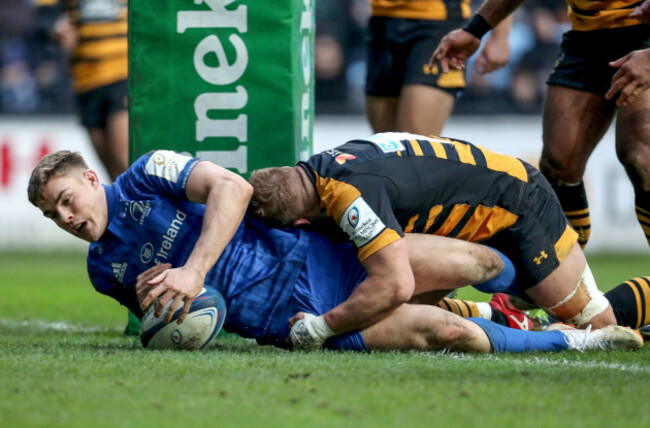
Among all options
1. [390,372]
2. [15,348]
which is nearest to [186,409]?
[390,372]

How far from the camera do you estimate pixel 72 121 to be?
11.4 metres

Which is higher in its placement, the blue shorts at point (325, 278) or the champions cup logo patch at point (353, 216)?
the champions cup logo patch at point (353, 216)

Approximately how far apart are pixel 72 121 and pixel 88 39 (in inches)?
176

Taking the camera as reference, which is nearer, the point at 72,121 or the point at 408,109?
the point at 408,109

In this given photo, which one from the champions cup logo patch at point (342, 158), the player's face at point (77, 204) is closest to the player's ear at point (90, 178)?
the player's face at point (77, 204)

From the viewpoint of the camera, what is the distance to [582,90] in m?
4.80

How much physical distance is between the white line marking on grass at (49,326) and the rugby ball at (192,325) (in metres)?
1.36

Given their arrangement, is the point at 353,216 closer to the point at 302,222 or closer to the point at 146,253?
the point at 302,222

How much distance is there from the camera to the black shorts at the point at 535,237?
409 cm

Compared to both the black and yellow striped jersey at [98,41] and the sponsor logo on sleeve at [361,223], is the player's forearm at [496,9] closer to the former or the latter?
the sponsor logo on sleeve at [361,223]

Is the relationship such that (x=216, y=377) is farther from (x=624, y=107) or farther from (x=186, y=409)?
(x=624, y=107)

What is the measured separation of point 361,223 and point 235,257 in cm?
61

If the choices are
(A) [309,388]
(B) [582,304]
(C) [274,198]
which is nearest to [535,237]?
(B) [582,304]

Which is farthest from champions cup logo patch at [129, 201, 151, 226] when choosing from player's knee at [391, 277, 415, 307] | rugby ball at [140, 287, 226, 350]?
player's knee at [391, 277, 415, 307]
